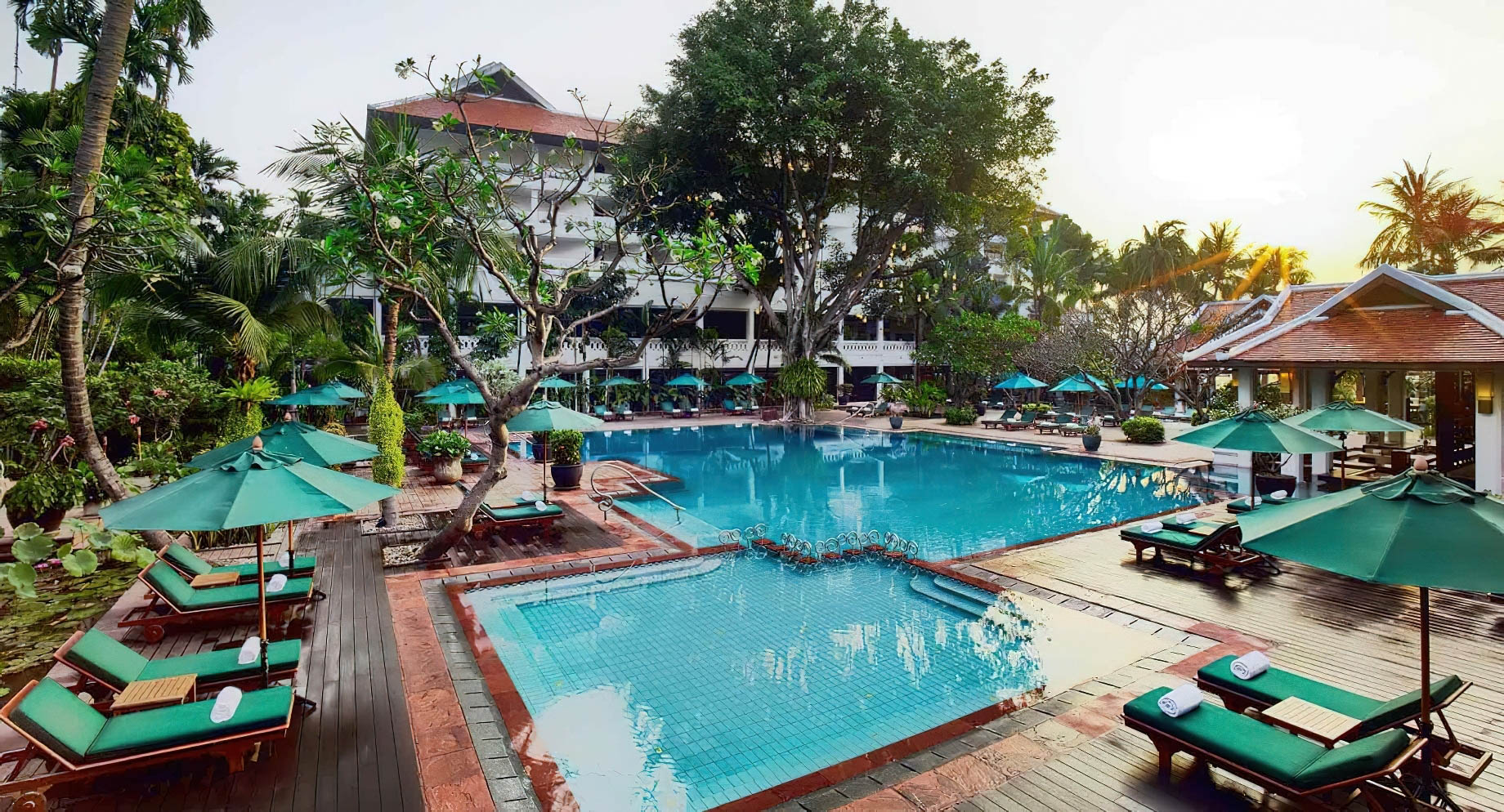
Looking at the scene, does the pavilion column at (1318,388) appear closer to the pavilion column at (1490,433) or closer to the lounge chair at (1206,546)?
the pavilion column at (1490,433)

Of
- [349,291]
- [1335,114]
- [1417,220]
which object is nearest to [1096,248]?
[1417,220]

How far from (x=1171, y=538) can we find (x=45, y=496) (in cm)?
1502

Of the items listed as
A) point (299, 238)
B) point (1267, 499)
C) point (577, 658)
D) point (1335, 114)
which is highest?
point (1335, 114)

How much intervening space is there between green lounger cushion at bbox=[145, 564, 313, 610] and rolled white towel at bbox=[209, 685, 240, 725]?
2855 millimetres

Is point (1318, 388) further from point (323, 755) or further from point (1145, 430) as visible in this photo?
point (323, 755)

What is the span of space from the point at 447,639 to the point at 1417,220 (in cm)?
4625

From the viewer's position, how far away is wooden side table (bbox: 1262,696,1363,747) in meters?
4.34

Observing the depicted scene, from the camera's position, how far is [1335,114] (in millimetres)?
16938

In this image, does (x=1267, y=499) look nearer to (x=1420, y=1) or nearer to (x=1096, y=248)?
(x=1420, y=1)

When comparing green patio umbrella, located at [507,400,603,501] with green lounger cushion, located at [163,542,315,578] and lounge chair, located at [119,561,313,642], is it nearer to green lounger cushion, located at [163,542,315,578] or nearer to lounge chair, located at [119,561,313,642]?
green lounger cushion, located at [163,542,315,578]

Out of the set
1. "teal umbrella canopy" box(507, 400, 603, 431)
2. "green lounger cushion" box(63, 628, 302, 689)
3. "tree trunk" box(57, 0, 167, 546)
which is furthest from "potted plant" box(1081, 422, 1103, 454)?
"tree trunk" box(57, 0, 167, 546)

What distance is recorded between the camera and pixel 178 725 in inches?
174

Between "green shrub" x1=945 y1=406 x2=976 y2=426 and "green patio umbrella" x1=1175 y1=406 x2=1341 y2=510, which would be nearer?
"green patio umbrella" x1=1175 y1=406 x2=1341 y2=510

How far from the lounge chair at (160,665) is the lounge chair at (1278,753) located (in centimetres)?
621
